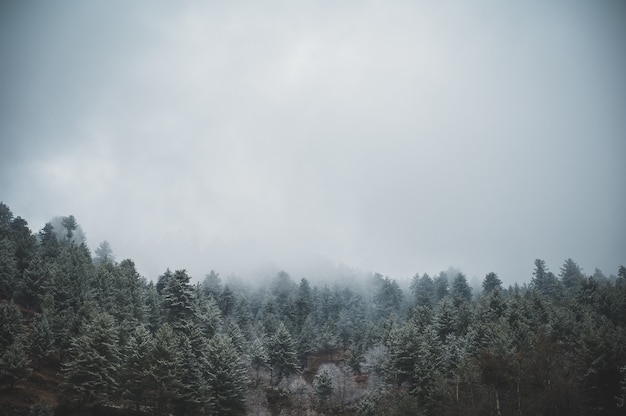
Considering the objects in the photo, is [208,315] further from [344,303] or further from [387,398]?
[344,303]

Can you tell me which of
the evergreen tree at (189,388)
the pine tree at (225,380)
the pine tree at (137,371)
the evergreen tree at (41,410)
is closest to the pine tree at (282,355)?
the pine tree at (225,380)

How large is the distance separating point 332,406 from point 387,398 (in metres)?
18.4

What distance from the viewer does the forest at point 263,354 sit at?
41.2 m

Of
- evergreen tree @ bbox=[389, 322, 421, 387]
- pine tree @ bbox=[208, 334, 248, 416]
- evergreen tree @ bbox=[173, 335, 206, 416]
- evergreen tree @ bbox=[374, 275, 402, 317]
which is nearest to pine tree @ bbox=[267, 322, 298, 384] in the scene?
evergreen tree @ bbox=[389, 322, 421, 387]

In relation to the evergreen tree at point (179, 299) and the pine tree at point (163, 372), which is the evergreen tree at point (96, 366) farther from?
the evergreen tree at point (179, 299)

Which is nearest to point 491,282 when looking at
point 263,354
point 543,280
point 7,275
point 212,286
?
point 543,280

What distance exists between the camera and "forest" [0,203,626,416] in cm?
4116

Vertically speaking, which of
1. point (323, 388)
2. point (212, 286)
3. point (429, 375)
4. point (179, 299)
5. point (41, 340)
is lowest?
point (323, 388)

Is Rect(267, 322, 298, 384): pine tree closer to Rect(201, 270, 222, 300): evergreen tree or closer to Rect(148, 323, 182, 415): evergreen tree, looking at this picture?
Rect(148, 323, 182, 415): evergreen tree

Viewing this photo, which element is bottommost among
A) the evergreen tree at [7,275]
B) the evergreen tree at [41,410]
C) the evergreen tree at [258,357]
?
the evergreen tree at [41,410]

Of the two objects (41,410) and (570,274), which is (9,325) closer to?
(41,410)

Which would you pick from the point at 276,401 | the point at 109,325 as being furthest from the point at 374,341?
the point at 109,325

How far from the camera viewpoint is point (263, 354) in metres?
74.0

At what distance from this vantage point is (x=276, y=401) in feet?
231
